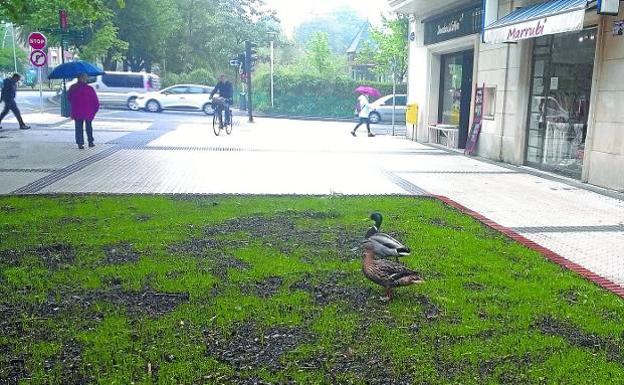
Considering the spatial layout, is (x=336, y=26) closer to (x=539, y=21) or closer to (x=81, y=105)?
(x=81, y=105)

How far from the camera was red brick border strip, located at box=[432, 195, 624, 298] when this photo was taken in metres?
5.45

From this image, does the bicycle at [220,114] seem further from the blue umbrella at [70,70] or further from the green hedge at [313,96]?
the green hedge at [313,96]

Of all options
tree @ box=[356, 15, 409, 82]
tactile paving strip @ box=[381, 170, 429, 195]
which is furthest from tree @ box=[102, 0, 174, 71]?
tactile paving strip @ box=[381, 170, 429, 195]

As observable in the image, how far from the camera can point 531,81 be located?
13.5m

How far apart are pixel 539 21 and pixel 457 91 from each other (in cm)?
748

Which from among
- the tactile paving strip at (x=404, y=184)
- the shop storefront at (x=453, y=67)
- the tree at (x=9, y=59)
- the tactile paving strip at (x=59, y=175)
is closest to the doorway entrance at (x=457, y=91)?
the shop storefront at (x=453, y=67)

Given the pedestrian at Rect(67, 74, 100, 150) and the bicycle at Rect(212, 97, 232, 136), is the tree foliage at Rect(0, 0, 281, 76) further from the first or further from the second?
the pedestrian at Rect(67, 74, 100, 150)

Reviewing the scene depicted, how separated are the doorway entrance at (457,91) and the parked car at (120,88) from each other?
67.1 ft

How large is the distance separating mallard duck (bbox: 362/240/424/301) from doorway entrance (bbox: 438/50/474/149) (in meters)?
13.4

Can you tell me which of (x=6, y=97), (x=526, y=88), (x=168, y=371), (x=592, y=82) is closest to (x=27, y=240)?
(x=168, y=371)

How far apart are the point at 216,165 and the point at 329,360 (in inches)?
367

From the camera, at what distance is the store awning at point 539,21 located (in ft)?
32.6

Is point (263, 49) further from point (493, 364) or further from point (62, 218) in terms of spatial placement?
point (493, 364)

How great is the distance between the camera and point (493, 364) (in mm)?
3844
